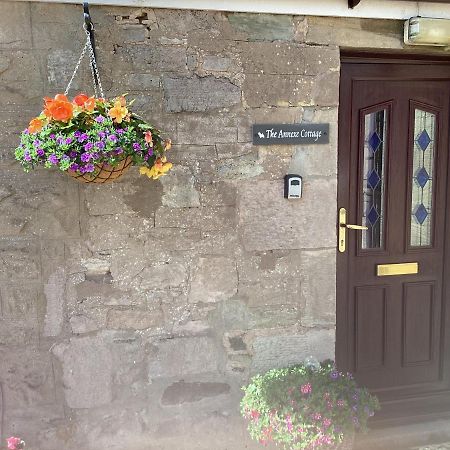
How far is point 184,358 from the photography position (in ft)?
10.8

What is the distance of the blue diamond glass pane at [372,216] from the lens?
3.72 metres

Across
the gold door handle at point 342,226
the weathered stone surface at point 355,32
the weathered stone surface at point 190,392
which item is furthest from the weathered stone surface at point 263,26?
the weathered stone surface at point 190,392

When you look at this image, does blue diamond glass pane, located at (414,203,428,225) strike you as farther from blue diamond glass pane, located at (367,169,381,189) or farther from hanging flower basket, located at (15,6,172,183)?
hanging flower basket, located at (15,6,172,183)

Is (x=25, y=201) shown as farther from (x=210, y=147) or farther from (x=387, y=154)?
(x=387, y=154)

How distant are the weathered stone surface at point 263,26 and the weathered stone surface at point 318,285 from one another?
1.33 m

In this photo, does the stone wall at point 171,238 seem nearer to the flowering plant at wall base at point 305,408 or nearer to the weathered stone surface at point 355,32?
the weathered stone surface at point 355,32

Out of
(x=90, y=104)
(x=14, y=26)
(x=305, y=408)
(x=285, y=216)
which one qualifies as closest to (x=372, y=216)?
(x=285, y=216)

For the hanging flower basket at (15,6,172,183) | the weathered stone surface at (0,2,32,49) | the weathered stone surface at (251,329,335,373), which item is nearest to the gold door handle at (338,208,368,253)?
the weathered stone surface at (251,329,335,373)

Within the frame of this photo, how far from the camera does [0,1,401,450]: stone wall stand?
3.02 metres

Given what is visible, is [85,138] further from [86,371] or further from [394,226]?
[394,226]

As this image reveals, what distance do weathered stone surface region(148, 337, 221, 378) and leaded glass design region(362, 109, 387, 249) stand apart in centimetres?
130

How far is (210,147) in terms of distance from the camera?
3.19 meters

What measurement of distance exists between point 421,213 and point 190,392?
2006 millimetres

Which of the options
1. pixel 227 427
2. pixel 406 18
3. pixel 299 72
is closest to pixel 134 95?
pixel 299 72
